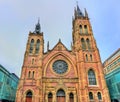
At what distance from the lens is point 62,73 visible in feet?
101

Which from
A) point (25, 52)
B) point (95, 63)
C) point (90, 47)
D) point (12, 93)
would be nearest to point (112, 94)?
point (95, 63)

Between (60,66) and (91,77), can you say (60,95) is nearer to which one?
(60,66)

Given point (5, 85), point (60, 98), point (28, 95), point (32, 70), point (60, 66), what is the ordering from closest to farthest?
point (28, 95), point (60, 98), point (32, 70), point (60, 66), point (5, 85)

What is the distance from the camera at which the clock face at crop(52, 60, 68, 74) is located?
102 feet

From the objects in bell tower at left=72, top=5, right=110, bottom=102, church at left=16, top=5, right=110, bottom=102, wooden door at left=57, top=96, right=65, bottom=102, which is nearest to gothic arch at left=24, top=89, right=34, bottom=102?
church at left=16, top=5, right=110, bottom=102

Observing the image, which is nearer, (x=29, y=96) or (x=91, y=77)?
(x=29, y=96)

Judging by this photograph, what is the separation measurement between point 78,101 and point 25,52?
56.4 ft

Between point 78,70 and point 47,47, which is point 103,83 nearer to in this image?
point 78,70

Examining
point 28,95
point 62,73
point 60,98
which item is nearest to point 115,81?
point 62,73

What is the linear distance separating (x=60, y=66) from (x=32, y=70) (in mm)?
6775

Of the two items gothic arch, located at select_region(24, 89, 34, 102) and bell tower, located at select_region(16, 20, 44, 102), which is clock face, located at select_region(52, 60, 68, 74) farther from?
gothic arch, located at select_region(24, 89, 34, 102)

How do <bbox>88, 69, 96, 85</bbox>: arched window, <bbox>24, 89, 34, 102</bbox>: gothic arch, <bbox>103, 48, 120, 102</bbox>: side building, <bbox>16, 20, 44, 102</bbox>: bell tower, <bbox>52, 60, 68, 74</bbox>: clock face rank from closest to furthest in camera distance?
<bbox>24, 89, 34, 102</bbox>: gothic arch → <bbox>16, 20, 44, 102</bbox>: bell tower → <bbox>88, 69, 96, 85</bbox>: arched window → <bbox>103, 48, 120, 102</bbox>: side building → <bbox>52, 60, 68, 74</bbox>: clock face

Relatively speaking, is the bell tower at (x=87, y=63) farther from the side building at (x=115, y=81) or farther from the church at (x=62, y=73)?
the side building at (x=115, y=81)

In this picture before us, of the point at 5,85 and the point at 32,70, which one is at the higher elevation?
the point at 32,70
